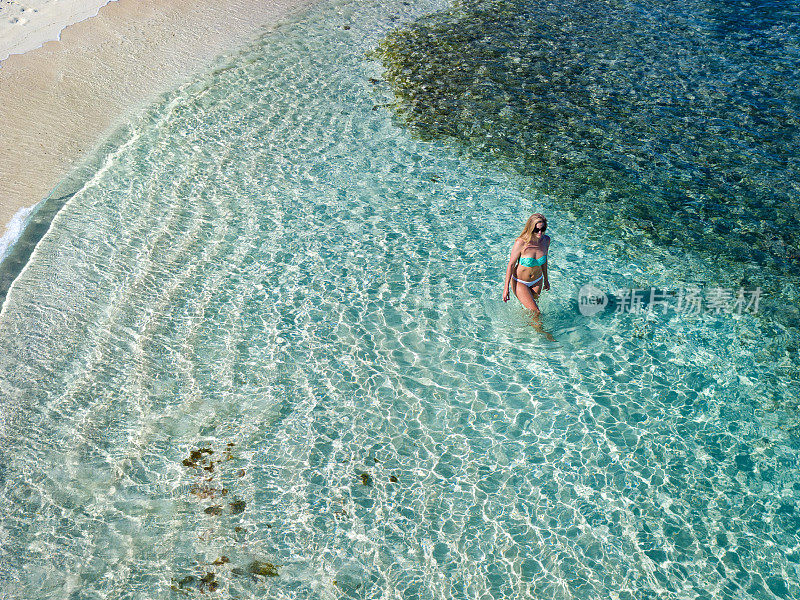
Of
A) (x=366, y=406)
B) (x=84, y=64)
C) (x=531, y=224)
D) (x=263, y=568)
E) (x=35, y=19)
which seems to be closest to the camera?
(x=263, y=568)

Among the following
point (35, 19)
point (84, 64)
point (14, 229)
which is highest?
point (35, 19)

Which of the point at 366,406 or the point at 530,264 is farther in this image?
the point at 530,264

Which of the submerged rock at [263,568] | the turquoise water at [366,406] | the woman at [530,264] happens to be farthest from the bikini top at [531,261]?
the submerged rock at [263,568]

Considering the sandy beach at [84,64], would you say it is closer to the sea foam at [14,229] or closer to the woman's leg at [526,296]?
the sea foam at [14,229]

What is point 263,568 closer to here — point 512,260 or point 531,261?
point 512,260

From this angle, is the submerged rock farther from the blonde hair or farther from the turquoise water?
the blonde hair

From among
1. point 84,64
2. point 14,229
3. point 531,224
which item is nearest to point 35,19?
point 84,64
